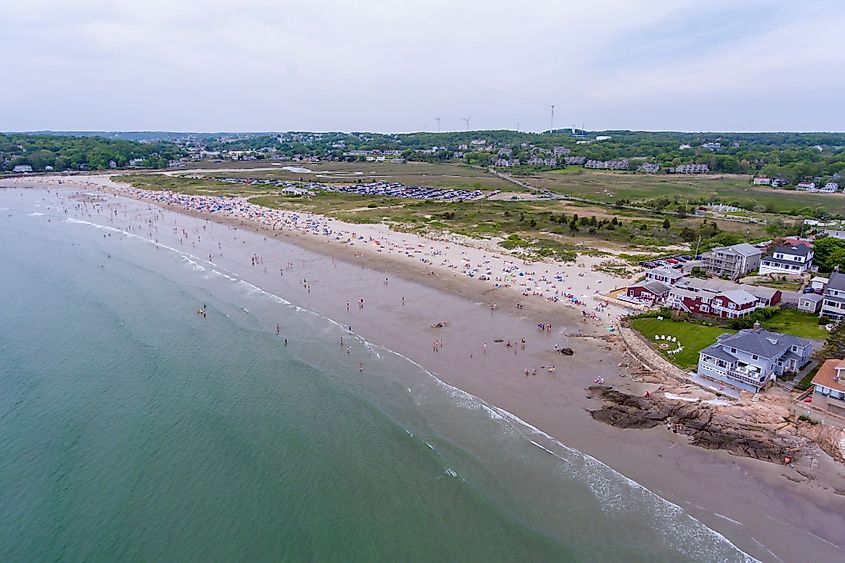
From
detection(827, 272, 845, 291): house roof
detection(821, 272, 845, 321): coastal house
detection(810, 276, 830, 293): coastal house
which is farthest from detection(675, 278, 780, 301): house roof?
detection(827, 272, 845, 291): house roof

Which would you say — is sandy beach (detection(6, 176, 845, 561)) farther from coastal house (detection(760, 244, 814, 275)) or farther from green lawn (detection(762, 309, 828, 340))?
coastal house (detection(760, 244, 814, 275))

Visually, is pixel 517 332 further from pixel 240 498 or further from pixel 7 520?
pixel 7 520

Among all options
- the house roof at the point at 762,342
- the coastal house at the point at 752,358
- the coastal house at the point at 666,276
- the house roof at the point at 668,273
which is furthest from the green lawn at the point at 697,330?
the house roof at the point at 668,273

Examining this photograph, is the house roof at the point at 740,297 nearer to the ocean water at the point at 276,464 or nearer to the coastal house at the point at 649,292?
the coastal house at the point at 649,292

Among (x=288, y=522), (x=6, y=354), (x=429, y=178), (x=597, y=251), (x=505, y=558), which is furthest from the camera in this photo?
(x=429, y=178)

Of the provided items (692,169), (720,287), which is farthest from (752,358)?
(692,169)

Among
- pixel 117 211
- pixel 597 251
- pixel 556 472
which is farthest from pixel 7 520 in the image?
pixel 117 211

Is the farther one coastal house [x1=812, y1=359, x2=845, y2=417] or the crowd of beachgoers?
the crowd of beachgoers
